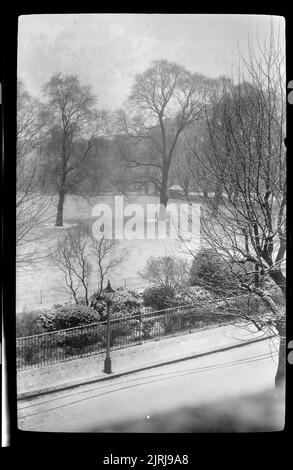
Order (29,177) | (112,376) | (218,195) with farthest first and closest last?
(218,195)
(112,376)
(29,177)

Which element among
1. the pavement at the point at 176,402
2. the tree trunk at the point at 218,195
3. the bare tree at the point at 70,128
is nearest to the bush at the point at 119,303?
the pavement at the point at 176,402

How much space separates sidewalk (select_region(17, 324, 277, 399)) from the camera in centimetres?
247

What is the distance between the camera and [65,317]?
249 centimetres

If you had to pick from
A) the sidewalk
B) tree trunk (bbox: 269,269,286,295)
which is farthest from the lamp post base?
tree trunk (bbox: 269,269,286,295)

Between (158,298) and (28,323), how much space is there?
0.71 metres

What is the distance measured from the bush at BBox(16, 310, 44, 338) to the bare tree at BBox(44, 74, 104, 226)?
49 centimetres

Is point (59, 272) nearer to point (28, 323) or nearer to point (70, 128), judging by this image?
point (28, 323)

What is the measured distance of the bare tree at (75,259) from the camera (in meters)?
2.50

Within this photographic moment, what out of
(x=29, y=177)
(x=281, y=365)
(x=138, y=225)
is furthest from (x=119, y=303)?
(x=281, y=365)

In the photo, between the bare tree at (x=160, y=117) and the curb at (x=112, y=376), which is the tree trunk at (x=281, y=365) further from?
the bare tree at (x=160, y=117)

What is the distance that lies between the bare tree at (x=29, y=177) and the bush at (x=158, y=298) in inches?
24.3

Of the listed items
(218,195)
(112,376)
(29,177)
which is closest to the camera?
(29,177)
